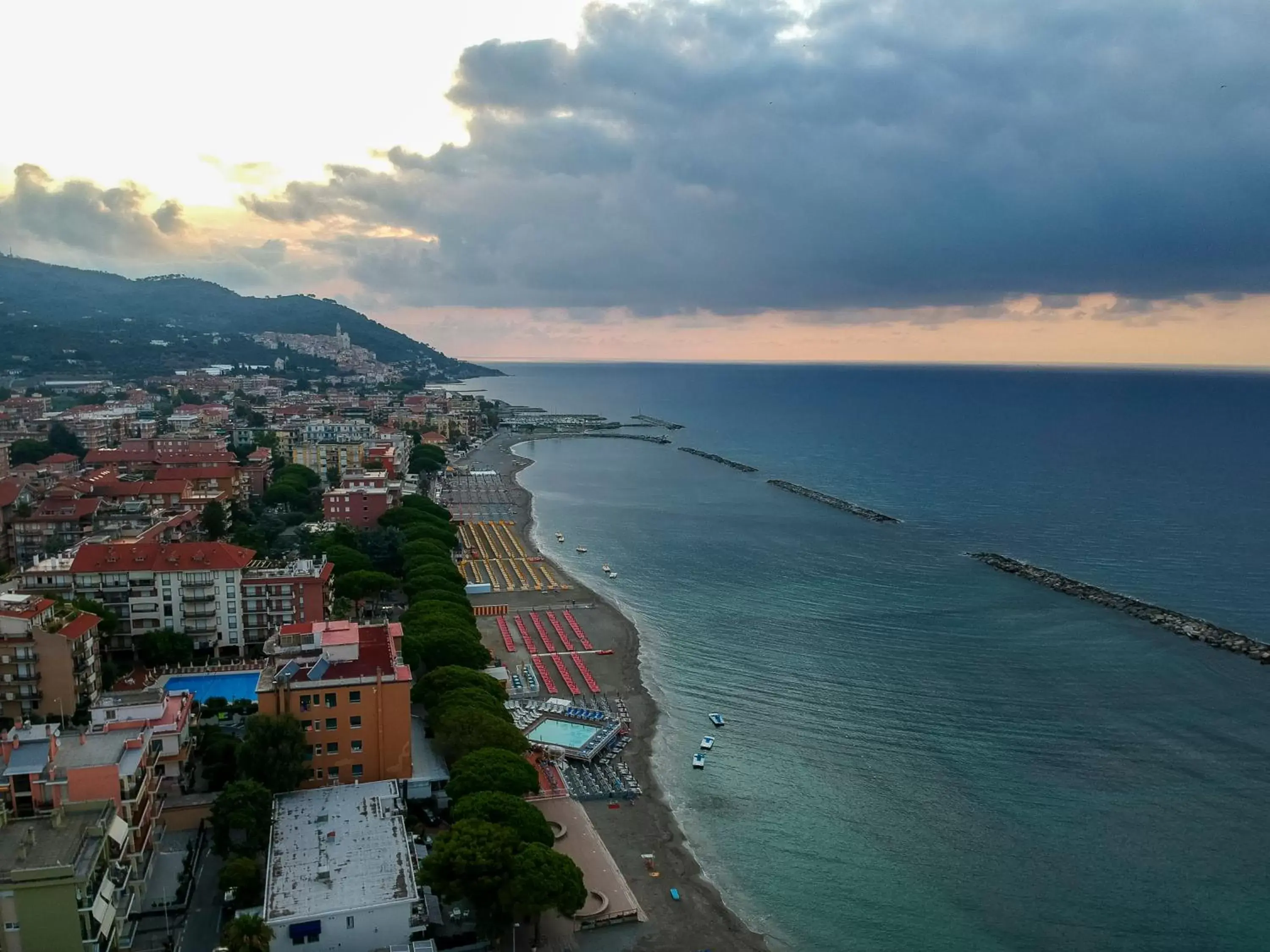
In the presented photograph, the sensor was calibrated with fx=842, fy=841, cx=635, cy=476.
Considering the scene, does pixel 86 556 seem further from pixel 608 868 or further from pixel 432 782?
pixel 608 868

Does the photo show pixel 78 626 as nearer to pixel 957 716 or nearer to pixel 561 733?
pixel 561 733

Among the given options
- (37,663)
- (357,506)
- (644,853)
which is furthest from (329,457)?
(644,853)

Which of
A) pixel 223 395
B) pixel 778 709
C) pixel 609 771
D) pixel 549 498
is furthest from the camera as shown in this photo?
pixel 223 395

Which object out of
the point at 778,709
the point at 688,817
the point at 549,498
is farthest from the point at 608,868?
the point at 549,498

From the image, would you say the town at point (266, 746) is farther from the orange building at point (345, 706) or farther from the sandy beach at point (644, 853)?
the sandy beach at point (644, 853)

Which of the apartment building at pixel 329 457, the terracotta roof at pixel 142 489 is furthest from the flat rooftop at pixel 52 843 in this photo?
the apartment building at pixel 329 457
